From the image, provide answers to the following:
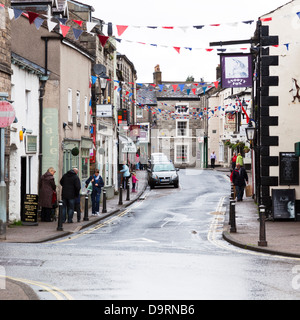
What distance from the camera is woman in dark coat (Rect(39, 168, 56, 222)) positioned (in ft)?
79.6

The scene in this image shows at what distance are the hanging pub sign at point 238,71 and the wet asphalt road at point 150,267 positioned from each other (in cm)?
561

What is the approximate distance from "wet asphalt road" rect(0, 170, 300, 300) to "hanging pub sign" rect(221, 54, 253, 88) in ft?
18.4

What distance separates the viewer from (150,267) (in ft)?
41.1

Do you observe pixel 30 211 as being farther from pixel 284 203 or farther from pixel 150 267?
pixel 150 267

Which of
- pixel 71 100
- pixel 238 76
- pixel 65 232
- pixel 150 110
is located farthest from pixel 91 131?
pixel 150 110

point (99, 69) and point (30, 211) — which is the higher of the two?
point (99, 69)

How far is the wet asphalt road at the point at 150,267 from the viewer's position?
1002 cm

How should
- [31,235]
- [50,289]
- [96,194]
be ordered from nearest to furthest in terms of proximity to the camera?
[50,289] → [31,235] → [96,194]

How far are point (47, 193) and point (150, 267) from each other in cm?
1262

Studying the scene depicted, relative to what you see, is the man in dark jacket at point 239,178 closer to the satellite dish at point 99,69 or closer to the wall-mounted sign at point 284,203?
the satellite dish at point 99,69

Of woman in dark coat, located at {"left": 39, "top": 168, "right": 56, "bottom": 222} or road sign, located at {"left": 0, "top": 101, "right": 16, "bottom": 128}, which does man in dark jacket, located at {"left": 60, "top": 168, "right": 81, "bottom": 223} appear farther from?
road sign, located at {"left": 0, "top": 101, "right": 16, "bottom": 128}

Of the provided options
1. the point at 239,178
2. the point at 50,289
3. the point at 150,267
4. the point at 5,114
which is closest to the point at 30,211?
the point at 5,114

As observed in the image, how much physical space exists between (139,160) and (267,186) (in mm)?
53052

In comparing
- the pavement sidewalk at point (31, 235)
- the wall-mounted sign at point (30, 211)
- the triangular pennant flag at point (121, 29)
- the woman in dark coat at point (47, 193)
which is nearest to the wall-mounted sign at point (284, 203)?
the pavement sidewalk at point (31, 235)
